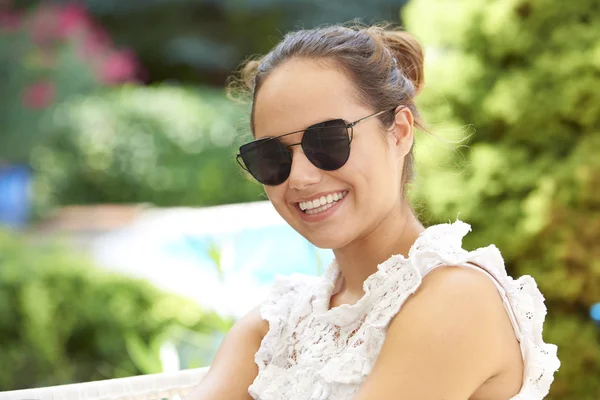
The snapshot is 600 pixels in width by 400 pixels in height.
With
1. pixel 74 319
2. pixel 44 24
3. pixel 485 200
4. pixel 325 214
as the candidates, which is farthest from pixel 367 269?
pixel 44 24

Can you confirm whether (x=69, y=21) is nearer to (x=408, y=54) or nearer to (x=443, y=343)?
(x=408, y=54)

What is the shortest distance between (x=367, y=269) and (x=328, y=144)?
32cm

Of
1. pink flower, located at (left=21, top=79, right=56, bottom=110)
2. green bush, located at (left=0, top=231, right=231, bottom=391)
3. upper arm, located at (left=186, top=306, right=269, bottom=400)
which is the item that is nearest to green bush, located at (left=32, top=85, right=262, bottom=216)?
pink flower, located at (left=21, top=79, right=56, bottom=110)

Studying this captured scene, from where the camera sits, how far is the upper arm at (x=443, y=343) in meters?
1.47

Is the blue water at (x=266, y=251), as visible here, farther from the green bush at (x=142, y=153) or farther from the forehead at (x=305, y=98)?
the green bush at (x=142, y=153)

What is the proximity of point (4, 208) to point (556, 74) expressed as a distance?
7.35 metres

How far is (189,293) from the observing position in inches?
220

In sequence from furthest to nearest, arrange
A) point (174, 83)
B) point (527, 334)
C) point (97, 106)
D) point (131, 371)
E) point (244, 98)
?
point (174, 83)
point (97, 106)
point (131, 371)
point (244, 98)
point (527, 334)

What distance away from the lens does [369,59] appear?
1.85 meters

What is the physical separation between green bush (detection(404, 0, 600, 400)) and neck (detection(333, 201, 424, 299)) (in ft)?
7.37

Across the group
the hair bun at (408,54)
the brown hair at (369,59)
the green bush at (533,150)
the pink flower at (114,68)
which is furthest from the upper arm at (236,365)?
the pink flower at (114,68)

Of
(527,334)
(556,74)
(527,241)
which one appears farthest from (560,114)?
(527,334)

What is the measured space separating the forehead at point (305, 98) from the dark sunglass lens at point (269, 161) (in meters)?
0.03

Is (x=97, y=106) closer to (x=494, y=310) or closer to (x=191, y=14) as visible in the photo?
(x=191, y=14)
